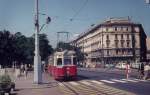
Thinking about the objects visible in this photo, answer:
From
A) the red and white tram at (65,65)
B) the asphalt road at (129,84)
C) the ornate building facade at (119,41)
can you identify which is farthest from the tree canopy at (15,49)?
the red and white tram at (65,65)

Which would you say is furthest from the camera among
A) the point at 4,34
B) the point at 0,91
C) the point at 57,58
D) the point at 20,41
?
the point at 20,41

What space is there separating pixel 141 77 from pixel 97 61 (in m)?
108

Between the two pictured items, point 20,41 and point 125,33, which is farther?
point 125,33

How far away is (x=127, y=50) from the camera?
134m

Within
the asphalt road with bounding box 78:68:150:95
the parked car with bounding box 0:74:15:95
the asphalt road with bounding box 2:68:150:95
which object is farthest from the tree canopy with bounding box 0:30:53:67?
the parked car with bounding box 0:74:15:95

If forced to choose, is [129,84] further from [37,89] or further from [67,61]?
[67,61]

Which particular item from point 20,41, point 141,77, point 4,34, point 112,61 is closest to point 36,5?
point 141,77

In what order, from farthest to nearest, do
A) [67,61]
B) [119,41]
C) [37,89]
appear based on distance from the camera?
[119,41]
[67,61]
[37,89]

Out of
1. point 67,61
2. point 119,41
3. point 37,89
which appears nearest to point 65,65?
point 67,61

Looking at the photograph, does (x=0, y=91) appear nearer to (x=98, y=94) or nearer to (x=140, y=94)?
(x=98, y=94)

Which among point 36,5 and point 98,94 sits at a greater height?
point 36,5

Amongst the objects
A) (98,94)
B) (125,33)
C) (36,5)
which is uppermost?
(125,33)

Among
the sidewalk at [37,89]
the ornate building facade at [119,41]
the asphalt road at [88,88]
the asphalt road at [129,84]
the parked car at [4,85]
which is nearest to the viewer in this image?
the parked car at [4,85]

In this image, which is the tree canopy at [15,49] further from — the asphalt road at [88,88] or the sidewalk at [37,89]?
the sidewalk at [37,89]
